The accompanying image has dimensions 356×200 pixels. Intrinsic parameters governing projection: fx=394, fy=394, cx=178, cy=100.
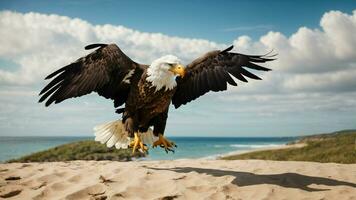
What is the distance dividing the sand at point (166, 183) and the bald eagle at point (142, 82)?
1.07 m

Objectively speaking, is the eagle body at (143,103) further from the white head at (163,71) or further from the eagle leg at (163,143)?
the eagle leg at (163,143)

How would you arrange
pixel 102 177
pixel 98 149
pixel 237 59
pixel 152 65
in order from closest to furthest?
1. pixel 102 177
2. pixel 152 65
3. pixel 237 59
4. pixel 98 149

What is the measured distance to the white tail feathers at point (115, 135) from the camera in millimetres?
7871

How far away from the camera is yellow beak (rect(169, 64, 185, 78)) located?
620cm

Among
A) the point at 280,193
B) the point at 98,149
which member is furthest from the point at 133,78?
the point at 98,149

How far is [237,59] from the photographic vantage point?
7.43m

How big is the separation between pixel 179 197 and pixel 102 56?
2862 mm

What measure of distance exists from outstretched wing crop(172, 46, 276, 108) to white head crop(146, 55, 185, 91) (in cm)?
105

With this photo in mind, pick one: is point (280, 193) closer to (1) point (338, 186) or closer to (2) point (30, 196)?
(1) point (338, 186)

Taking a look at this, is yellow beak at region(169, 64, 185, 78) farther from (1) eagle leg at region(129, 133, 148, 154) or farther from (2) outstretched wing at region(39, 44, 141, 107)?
(1) eagle leg at region(129, 133, 148, 154)

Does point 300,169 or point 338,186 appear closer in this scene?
point 338,186

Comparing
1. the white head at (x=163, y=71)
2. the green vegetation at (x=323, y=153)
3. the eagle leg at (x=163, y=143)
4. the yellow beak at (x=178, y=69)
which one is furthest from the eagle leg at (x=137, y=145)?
the green vegetation at (x=323, y=153)

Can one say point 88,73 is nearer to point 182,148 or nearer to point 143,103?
point 143,103

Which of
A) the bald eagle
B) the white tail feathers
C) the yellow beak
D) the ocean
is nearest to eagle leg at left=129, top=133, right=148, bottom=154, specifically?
the bald eagle
